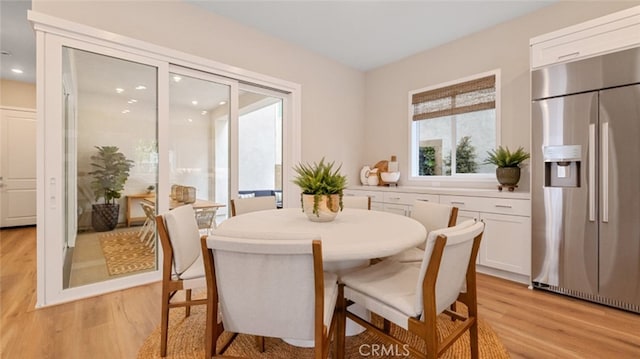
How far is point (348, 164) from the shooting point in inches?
186

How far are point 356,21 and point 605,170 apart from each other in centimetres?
275

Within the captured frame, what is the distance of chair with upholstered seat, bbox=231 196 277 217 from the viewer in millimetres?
2621

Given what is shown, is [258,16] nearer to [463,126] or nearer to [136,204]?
[136,204]

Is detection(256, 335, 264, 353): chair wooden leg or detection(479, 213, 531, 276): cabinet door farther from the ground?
detection(479, 213, 531, 276): cabinet door

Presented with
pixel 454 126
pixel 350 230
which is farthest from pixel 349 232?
pixel 454 126

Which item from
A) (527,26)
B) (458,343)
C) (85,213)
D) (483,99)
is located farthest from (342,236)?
(527,26)

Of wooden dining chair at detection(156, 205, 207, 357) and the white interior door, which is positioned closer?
wooden dining chair at detection(156, 205, 207, 357)

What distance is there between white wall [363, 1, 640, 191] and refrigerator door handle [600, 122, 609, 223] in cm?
87

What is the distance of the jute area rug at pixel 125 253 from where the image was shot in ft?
8.93

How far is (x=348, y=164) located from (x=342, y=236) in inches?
130

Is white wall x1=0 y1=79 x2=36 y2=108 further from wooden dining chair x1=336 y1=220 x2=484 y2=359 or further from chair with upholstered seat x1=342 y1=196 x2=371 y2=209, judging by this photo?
wooden dining chair x1=336 y1=220 x2=484 y2=359

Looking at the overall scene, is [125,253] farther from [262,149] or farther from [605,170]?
[605,170]

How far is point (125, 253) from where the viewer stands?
9.39 ft

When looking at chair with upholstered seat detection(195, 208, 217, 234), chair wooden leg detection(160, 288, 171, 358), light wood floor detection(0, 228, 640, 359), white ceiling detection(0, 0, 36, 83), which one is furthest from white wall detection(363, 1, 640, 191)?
white ceiling detection(0, 0, 36, 83)
